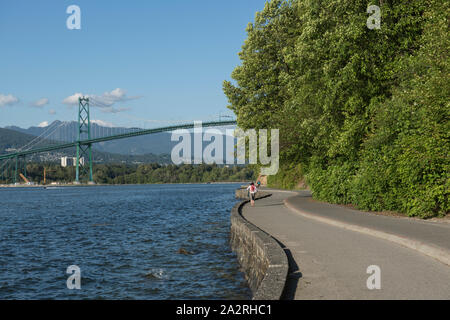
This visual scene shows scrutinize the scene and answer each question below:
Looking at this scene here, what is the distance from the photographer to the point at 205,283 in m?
10.7

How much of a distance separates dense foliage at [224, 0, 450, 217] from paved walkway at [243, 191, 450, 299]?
2.27 m

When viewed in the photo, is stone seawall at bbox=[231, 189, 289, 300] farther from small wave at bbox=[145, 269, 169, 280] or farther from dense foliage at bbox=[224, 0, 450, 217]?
dense foliage at bbox=[224, 0, 450, 217]

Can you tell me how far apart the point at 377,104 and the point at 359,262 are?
37.2 ft

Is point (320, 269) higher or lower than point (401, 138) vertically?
lower

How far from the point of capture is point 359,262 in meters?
8.27

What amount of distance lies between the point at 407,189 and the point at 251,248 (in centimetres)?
693

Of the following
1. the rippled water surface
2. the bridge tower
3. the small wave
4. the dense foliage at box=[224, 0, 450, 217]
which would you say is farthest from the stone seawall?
the bridge tower

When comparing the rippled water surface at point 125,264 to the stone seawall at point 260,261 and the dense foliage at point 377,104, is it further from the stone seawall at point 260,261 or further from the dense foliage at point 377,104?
A: the dense foliage at point 377,104

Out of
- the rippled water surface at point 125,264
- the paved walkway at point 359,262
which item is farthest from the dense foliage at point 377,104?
the rippled water surface at point 125,264

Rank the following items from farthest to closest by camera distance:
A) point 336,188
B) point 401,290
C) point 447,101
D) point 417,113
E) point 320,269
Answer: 1. point 336,188
2. point 417,113
3. point 447,101
4. point 320,269
5. point 401,290

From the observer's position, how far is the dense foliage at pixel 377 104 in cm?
1411
